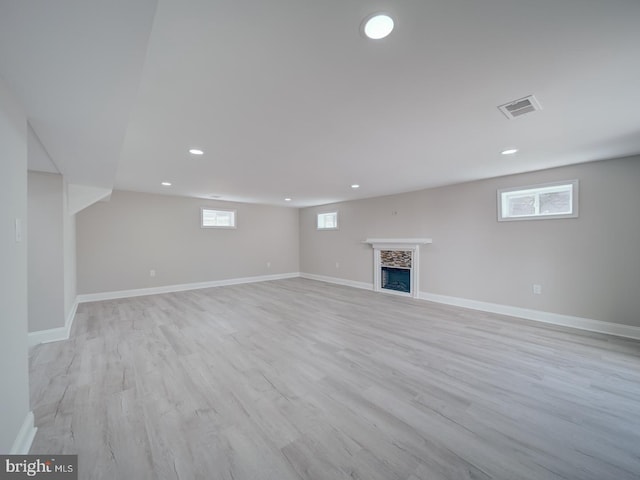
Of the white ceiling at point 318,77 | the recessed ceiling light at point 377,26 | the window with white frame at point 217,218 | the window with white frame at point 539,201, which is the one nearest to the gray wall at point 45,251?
the white ceiling at point 318,77

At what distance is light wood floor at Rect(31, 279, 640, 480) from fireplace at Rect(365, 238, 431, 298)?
1.86m

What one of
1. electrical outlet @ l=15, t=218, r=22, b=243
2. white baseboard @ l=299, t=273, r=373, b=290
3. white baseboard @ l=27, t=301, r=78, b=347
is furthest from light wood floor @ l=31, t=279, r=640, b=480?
white baseboard @ l=299, t=273, r=373, b=290

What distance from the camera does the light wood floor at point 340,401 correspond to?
1.38m

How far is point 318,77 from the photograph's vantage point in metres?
1.62

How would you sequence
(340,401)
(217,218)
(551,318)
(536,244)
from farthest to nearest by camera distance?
(217,218)
(536,244)
(551,318)
(340,401)

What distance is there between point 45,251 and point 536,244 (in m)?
6.81

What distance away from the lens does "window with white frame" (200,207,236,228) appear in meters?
6.43

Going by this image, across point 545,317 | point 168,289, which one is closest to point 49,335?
point 168,289

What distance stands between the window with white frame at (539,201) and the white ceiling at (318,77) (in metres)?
0.69

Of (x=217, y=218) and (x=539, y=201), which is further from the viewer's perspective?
(x=217, y=218)

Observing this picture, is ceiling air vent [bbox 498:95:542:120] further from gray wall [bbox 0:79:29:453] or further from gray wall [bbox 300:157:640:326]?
gray wall [bbox 0:79:29:453]

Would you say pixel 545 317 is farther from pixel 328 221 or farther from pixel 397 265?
pixel 328 221

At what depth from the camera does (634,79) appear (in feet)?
5.40

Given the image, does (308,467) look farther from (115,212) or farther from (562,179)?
(115,212)
